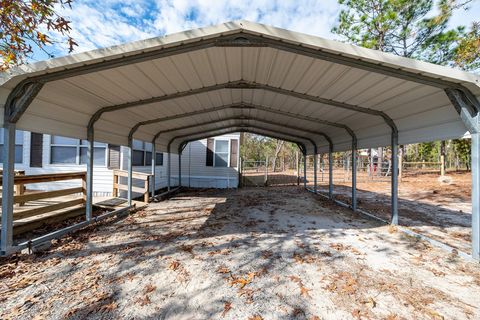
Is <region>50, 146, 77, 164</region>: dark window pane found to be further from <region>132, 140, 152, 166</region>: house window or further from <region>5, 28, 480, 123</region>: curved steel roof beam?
<region>5, 28, 480, 123</region>: curved steel roof beam

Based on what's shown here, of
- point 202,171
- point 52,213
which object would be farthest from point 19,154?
point 202,171

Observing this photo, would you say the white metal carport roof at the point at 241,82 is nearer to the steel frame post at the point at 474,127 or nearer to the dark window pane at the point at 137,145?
the steel frame post at the point at 474,127

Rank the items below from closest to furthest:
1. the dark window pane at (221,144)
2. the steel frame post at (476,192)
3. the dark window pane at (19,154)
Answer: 1. the steel frame post at (476,192)
2. the dark window pane at (19,154)
3. the dark window pane at (221,144)

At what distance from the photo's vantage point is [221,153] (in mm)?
13500

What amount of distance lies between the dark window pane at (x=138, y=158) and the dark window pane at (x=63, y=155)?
2093 millimetres

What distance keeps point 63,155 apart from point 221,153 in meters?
7.61

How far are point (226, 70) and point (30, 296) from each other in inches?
179

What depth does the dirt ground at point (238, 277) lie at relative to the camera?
2332 millimetres

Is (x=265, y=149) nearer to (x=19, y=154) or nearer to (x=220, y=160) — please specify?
(x=220, y=160)

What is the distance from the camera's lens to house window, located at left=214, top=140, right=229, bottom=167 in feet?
44.1

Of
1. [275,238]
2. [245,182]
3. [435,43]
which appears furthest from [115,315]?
[435,43]

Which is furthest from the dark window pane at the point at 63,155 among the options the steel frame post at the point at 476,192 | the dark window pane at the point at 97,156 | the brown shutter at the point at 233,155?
the steel frame post at the point at 476,192

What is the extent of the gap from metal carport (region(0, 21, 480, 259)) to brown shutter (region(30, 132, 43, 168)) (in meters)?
4.70

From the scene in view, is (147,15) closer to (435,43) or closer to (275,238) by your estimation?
(275,238)
